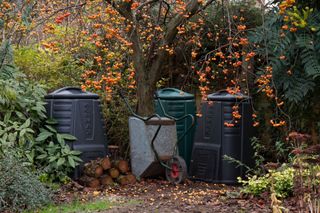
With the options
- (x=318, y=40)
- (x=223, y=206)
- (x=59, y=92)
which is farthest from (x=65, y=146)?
(x=318, y=40)

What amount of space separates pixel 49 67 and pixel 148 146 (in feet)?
8.47

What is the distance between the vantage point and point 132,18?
6.76 m

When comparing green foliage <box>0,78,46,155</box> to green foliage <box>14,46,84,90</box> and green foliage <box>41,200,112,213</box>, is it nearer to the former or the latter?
green foliage <box>14,46,84,90</box>

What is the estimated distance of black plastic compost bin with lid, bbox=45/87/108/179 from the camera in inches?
283

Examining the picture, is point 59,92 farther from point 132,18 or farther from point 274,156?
point 274,156

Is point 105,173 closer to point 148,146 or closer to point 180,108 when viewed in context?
point 148,146

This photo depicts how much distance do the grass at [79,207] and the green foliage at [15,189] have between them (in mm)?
140

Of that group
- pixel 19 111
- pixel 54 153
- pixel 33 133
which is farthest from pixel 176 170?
pixel 19 111

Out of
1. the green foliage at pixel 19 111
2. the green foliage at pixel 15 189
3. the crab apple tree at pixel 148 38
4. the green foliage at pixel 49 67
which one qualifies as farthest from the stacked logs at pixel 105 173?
the green foliage at pixel 49 67

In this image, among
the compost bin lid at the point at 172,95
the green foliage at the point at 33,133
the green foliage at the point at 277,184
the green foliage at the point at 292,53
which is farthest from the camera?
the compost bin lid at the point at 172,95

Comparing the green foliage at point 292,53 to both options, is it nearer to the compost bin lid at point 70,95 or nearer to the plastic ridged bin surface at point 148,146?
the plastic ridged bin surface at point 148,146

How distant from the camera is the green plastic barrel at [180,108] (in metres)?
7.82

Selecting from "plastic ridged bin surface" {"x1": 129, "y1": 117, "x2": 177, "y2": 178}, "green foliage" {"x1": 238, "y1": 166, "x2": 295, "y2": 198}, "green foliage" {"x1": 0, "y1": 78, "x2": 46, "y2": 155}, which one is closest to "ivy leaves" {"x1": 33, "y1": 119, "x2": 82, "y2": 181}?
"green foliage" {"x1": 0, "y1": 78, "x2": 46, "y2": 155}

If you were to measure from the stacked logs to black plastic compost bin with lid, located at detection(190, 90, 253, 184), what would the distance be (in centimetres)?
102
